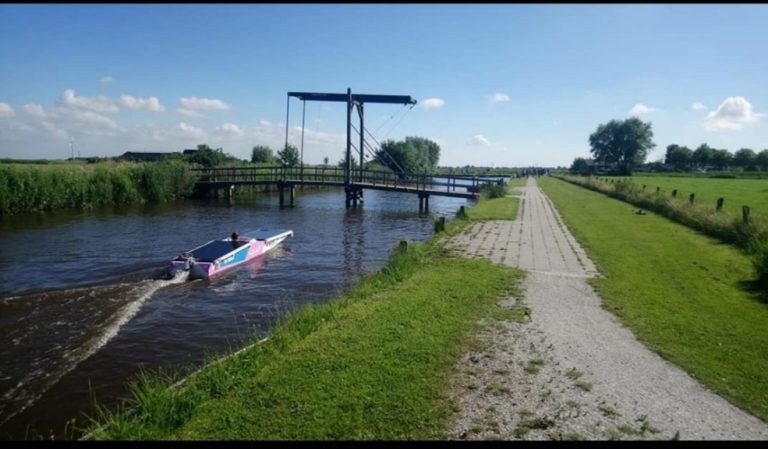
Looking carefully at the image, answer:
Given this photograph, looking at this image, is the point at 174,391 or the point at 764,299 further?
the point at 764,299

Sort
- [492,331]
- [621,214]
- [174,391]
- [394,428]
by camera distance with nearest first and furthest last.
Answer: [394,428] → [174,391] → [492,331] → [621,214]

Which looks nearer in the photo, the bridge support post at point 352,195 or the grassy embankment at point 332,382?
the grassy embankment at point 332,382

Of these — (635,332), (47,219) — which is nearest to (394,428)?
(635,332)

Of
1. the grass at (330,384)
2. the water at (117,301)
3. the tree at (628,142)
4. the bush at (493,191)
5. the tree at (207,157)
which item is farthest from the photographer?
the tree at (628,142)

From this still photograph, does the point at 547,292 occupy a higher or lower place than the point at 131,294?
higher

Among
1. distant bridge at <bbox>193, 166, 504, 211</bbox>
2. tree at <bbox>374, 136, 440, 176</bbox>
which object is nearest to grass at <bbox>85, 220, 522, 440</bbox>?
distant bridge at <bbox>193, 166, 504, 211</bbox>

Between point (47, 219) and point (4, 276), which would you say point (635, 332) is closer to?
point (4, 276)

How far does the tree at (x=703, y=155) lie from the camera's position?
128375mm

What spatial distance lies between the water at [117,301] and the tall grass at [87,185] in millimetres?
4222

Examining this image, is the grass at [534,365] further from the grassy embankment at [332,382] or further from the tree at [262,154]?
the tree at [262,154]

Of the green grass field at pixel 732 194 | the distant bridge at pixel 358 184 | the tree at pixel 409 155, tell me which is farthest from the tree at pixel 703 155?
the distant bridge at pixel 358 184

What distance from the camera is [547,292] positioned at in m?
10.1

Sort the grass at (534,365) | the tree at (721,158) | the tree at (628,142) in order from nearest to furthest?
Answer: the grass at (534,365) → the tree at (628,142) → the tree at (721,158)

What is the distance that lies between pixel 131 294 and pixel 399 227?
17096 mm
